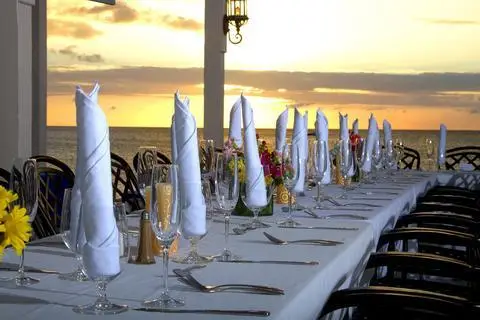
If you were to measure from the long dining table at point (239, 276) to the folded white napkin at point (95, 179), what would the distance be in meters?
0.14

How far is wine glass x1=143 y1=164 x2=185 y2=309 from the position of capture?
5.27 feet

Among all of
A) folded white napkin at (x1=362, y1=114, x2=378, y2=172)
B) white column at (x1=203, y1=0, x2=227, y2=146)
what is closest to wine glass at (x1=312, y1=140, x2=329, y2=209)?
folded white napkin at (x1=362, y1=114, x2=378, y2=172)

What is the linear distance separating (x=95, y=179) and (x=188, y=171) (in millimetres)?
555

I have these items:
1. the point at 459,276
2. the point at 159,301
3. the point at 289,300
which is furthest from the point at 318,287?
the point at 459,276

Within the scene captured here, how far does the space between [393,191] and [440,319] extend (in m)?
2.31

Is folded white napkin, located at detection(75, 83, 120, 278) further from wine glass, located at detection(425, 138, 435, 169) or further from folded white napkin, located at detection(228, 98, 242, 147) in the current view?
wine glass, located at detection(425, 138, 435, 169)

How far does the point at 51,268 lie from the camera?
1.94m

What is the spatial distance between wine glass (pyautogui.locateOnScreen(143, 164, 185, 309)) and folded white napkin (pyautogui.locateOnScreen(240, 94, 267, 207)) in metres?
0.94

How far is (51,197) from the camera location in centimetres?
353

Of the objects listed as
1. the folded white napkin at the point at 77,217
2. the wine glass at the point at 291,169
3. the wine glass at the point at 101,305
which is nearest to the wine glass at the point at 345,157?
the wine glass at the point at 291,169

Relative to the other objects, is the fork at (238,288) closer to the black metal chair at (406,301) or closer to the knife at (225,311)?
the knife at (225,311)

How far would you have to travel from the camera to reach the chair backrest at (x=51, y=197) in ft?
9.56

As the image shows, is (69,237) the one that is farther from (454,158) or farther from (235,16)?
(454,158)

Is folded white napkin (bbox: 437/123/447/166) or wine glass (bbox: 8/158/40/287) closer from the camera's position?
wine glass (bbox: 8/158/40/287)
